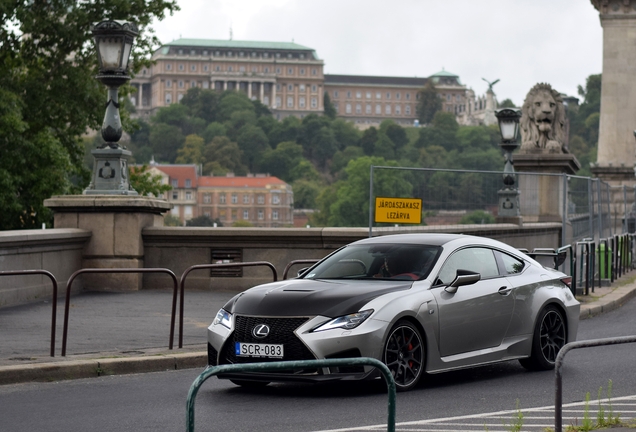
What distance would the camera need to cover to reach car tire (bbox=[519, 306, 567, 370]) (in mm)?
10820

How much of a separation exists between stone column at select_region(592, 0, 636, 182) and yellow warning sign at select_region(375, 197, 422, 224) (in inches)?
1132

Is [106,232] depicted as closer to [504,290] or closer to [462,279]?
[504,290]

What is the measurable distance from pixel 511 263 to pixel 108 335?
4.35 meters

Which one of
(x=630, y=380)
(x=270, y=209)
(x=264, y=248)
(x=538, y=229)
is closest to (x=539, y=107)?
(x=538, y=229)

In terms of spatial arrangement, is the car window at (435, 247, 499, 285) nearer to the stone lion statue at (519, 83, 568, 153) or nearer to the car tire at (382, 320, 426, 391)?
the car tire at (382, 320, 426, 391)

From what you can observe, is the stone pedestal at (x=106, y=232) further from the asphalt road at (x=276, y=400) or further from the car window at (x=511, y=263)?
the car window at (x=511, y=263)

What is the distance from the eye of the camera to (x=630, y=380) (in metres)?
9.99

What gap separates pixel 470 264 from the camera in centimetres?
1061

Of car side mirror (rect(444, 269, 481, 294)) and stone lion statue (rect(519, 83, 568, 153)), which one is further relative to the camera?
stone lion statue (rect(519, 83, 568, 153))

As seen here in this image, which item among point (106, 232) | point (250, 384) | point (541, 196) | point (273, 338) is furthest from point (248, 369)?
point (541, 196)

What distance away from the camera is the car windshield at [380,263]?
33.7 feet

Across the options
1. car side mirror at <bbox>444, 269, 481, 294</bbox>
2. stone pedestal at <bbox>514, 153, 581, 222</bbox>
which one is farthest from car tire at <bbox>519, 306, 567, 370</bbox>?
stone pedestal at <bbox>514, 153, 581, 222</bbox>

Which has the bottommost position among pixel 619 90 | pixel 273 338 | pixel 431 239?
pixel 273 338

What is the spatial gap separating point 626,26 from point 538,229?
81.6 ft
